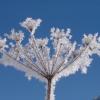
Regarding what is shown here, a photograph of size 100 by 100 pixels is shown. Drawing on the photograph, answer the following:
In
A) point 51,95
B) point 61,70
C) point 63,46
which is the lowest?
point 51,95

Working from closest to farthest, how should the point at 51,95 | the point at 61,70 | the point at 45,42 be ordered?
1. the point at 51,95
2. the point at 61,70
3. the point at 45,42

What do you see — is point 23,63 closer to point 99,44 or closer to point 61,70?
point 61,70

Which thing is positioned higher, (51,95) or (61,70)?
(61,70)

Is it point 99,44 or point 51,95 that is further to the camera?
point 99,44

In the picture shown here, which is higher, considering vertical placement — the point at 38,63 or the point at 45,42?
the point at 45,42

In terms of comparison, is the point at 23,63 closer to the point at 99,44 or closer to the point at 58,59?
the point at 58,59

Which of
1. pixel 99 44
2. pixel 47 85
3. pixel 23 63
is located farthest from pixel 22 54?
pixel 99 44

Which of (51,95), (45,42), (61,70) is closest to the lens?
(51,95)

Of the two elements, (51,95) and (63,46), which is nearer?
(51,95)

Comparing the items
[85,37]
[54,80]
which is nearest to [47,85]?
[54,80]
